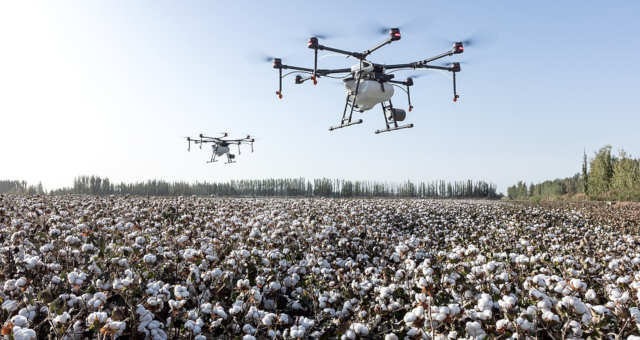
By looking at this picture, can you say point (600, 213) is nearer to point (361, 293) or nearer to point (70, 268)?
point (361, 293)

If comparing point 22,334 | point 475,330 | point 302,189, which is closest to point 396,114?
point 475,330

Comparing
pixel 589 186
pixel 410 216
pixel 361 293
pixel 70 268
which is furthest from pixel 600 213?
pixel 589 186

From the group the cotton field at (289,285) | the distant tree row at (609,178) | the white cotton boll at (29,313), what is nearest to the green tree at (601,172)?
the distant tree row at (609,178)

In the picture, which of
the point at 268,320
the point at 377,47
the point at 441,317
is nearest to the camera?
the point at 441,317

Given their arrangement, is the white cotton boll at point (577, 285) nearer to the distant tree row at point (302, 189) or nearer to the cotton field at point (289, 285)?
the cotton field at point (289, 285)

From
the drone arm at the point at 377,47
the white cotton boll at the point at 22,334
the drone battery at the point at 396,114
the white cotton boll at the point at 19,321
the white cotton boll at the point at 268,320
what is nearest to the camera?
the white cotton boll at the point at 22,334

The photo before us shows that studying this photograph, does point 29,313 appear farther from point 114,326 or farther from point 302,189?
point 302,189

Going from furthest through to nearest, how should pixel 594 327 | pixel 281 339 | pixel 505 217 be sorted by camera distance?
pixel 505 217 < pixel 281 339 < pixel 594 327

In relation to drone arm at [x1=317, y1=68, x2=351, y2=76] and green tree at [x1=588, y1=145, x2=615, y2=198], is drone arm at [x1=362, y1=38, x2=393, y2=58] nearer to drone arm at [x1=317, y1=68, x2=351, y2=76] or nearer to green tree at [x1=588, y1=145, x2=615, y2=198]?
drone arm at [x1=317, y1=68, x2=351, y2=76]
